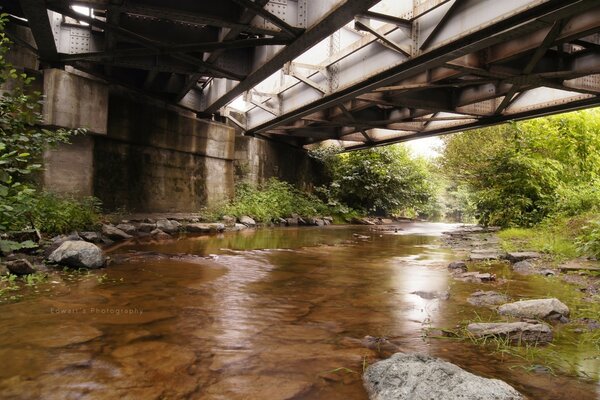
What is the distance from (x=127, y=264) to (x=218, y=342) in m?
3.32

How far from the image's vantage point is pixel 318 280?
4.74 m

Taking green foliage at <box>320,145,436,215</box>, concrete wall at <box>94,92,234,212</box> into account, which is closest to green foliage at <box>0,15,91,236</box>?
concrete wall at <box>94,92,234,212</box>

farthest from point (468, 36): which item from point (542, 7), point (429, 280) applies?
point (429, 280)

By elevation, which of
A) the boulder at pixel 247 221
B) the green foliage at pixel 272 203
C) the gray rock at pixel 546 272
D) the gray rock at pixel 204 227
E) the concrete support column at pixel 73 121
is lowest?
the gray rock at pixel 546 272

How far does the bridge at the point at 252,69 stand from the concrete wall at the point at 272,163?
2.05 metres

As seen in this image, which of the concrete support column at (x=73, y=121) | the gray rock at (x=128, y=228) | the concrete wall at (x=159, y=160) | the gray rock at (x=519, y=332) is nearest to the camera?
the gray rock at (x=519, y=332)

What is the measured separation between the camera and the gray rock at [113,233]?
7.75 m

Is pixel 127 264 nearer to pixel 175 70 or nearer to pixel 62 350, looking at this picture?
pixel 62 350

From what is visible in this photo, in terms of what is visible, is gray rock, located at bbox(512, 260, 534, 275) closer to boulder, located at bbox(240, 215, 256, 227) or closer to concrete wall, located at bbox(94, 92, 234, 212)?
boulder, located at bbox(240, 215, 256, 227)

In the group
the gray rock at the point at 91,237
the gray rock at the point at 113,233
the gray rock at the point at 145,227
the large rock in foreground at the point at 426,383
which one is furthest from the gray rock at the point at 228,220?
the large rock in foreground at the point at 426,383

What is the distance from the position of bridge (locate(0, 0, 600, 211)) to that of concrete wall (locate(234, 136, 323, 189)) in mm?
2049

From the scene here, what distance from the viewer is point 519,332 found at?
8.64 ft

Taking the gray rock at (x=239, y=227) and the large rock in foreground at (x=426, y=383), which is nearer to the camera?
the large rock in foreground at (x=426, y=383)

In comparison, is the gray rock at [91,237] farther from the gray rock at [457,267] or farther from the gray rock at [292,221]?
the gray rock at [292,221]
